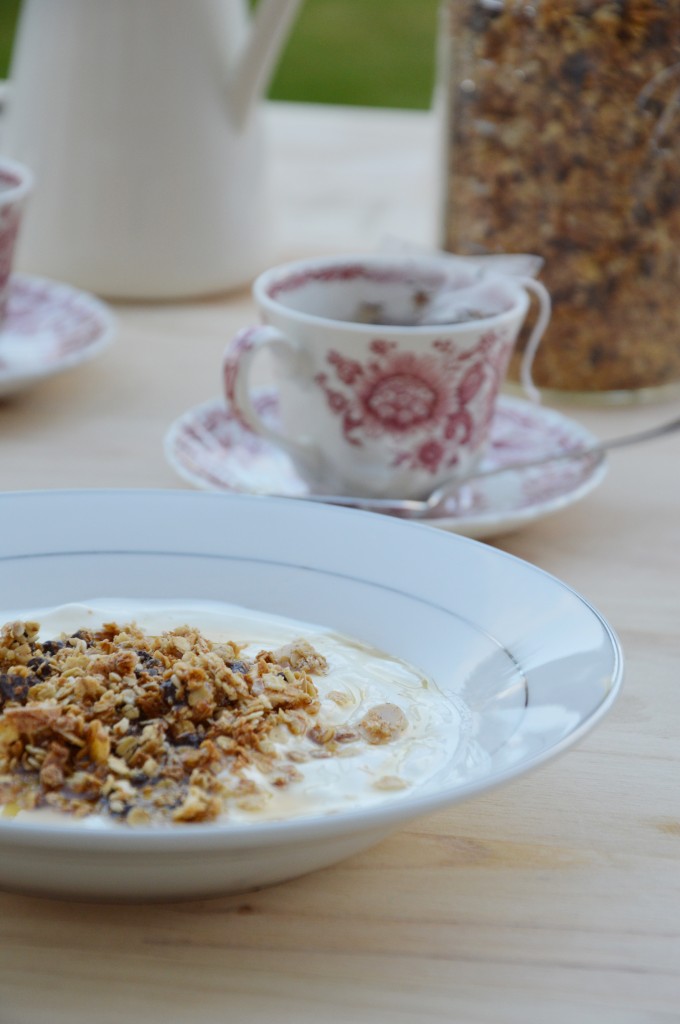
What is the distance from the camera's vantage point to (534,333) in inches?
31.0

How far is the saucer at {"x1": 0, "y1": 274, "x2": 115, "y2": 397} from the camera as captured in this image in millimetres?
842

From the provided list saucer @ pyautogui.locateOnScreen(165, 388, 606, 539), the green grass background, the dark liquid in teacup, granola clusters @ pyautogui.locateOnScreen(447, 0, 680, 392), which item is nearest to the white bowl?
saucer @ pyautogui.locateOnScreen(165, 388, 606, 539)

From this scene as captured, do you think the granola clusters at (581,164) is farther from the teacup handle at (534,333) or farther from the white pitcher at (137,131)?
the white pitcher at (137,131)

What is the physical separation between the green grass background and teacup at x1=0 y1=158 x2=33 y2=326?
204cm

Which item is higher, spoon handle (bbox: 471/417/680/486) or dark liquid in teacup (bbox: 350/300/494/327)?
dark liquid in teacup (bbox: 350/300/494/327)

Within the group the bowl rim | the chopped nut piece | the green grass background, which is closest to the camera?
the bowl rim

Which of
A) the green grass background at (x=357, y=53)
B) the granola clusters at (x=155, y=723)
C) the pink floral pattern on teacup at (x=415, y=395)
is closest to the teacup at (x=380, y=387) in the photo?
the pink floral pattern on teacup at (x=415, y=395)

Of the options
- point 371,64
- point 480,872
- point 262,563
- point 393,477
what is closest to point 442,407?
point 393,477

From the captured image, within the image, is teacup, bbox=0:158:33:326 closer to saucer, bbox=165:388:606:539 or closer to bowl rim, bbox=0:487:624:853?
saucer, bbox=165:388:606:539

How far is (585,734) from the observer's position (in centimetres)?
37

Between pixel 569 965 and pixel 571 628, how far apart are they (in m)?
0.11

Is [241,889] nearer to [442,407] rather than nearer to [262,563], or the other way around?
[262,563]

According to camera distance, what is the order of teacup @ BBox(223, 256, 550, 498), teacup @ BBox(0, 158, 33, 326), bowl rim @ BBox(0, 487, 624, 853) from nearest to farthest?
1. bowl rim @ BBox(0, 487, 624, 853)
2. teacup @ BBox(223, 256, 550, 498)
3. teacup @ BBox(0, 158, 33, 326)

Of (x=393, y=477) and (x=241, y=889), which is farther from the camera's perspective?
(x=393, y=477)
